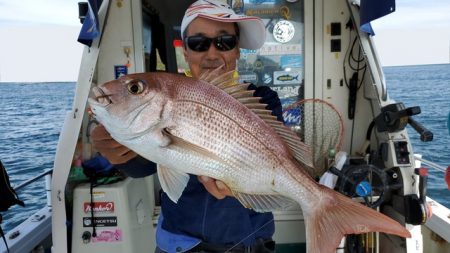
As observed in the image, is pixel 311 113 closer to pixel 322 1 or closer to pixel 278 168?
pixel 322 1

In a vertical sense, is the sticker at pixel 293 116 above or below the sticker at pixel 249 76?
below

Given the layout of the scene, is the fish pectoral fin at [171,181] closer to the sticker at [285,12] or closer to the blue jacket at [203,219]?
the blue jacket at [203,219]

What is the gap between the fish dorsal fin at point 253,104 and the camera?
1.33 m

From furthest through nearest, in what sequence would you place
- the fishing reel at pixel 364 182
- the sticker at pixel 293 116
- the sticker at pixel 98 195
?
the sticker at pixel 293 116 → the sticker at pixel 98 195 → the fishing reel at pixel 364 182

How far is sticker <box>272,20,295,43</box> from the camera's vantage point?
12.1 ft

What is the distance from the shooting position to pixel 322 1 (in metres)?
3.52

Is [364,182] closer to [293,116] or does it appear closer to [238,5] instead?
[293,116]

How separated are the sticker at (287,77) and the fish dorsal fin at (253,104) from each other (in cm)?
238

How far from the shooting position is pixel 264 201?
1.42 metres

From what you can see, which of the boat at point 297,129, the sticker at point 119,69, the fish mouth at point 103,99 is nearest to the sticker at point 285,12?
the boat at point 297,129

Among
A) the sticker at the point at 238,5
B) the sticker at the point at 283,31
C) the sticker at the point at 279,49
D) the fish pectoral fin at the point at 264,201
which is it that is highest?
the sticker at the point at 238,5

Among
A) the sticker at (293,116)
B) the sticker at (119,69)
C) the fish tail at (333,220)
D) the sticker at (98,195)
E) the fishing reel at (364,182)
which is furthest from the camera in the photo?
the sticker at (293,116)

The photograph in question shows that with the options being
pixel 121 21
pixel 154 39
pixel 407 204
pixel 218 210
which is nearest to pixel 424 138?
pixel 407 204

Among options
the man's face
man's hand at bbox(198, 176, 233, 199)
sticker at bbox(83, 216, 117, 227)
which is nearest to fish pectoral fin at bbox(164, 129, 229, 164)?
man's hand at bbox(198, 176, 233, 199)
